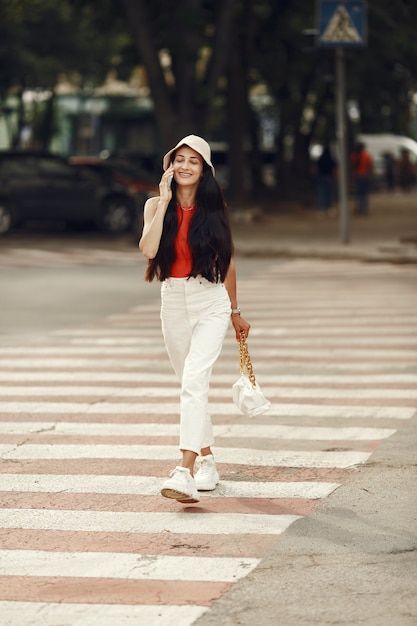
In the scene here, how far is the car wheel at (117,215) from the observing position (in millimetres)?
30688

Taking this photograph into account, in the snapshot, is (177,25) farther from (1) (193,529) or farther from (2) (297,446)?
(1) (193,529)

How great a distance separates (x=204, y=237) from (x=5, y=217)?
22.8 metres

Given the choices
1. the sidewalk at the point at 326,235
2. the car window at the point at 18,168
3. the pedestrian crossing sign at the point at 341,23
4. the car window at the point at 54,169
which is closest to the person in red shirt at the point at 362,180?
the sidewalk at the point at 326,235

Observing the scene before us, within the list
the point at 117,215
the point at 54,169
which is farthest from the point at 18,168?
the point at 117,215

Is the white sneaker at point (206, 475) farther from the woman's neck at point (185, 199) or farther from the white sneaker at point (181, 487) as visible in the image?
the woman's neck at point (185, 199)

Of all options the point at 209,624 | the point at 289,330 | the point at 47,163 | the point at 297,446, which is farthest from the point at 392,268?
the point at 209,624

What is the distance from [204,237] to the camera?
24.8 ft

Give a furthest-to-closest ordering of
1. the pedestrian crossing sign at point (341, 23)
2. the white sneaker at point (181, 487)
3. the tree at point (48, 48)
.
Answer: the tree at point (48, 48)
the pedestrian crossing sign at point (341, 23)
the white sneaker at point (181, 487)

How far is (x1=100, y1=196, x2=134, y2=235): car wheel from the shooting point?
30.7 m

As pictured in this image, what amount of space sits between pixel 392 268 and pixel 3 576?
1695cm

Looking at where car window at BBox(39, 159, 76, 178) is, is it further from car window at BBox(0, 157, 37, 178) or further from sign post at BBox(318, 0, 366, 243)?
sign post at BBox(318, 0, 366, 243)

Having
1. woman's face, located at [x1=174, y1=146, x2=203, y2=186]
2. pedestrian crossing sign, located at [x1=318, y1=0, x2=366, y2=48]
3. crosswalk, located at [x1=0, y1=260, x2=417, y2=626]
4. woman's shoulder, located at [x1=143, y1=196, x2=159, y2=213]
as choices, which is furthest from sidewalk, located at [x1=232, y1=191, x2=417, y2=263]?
woman's shoulder, located at [x1=143, y1=196, x2=159, y2=213]

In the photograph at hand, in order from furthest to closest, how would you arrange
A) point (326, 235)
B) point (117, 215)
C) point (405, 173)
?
point (405, 173) → point (117, 215) → point (326, 235)

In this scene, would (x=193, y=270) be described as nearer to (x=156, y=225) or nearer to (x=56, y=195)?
(x=156, y=225)
